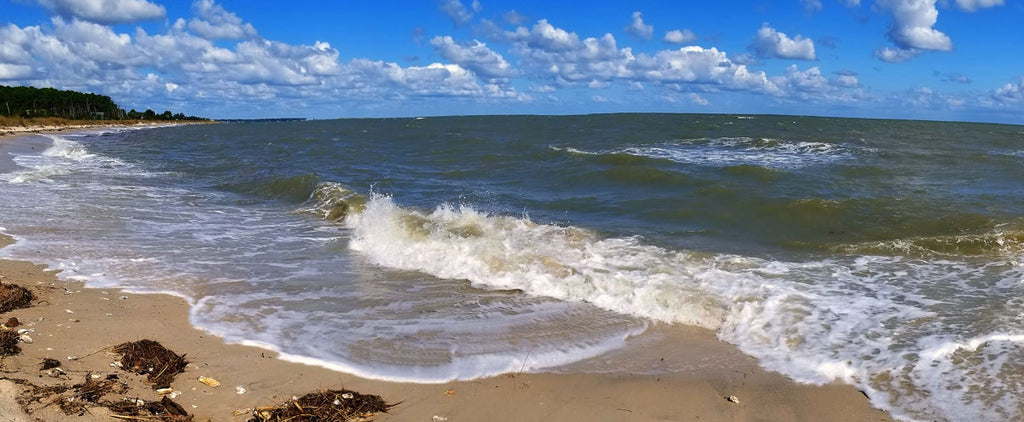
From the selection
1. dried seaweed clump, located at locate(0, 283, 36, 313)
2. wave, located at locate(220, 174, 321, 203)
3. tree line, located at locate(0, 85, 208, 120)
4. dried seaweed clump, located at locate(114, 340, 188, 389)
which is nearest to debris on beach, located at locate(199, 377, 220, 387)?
dried seaweed clump, located at locate(114, 340, 188, 389)

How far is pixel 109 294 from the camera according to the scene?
6.45 metres

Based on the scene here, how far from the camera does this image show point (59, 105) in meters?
91.2

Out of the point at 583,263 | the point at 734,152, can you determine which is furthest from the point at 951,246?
the point at 734,152

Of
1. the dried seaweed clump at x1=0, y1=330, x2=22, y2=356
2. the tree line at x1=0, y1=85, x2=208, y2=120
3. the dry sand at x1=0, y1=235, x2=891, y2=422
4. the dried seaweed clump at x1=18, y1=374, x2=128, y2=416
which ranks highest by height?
the tree line at x1=0, y1=85, x2=208, y2=120

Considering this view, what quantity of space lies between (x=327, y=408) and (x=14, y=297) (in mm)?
3731

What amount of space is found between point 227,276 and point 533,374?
4515mm

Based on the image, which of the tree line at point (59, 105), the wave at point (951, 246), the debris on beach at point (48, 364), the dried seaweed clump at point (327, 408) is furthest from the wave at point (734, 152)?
the tree line at point (59, 105)

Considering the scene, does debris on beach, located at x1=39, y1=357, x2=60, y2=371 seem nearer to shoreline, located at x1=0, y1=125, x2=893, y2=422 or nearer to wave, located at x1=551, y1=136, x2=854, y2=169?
shoreline, located at x1=0, y1=125, x2=893, y2=422

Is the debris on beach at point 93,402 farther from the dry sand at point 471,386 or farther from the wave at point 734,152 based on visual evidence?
the wave at point 734,152

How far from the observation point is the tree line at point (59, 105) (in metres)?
75.8

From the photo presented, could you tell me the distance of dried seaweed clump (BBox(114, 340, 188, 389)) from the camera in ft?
14.2

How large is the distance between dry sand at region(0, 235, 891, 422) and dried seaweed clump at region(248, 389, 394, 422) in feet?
0.42

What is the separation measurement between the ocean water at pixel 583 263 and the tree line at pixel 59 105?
7268 cm

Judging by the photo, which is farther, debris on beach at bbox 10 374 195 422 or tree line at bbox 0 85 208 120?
tree line at bbox 0 85 208 120
